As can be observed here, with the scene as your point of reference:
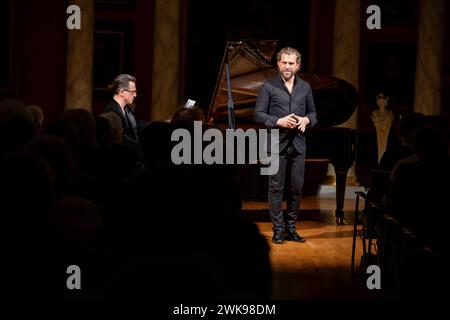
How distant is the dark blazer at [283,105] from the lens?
5.68m

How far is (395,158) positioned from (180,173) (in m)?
2.21

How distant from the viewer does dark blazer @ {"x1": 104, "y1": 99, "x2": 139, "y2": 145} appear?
233 inches

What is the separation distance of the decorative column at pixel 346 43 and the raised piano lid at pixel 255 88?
2752mm

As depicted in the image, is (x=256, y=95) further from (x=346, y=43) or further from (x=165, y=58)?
(x=165, y=58)

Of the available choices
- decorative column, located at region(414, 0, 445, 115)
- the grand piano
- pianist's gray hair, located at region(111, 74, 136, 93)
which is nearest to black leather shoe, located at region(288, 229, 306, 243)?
A: the grand piano

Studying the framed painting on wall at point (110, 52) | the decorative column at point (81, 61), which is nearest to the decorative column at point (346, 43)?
the framed painting on wall at point (110, 52)

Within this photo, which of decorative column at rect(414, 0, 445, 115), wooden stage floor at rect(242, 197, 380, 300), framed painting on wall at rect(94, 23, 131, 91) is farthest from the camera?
framed painting on wall at rect(94, 23, 131, 91)

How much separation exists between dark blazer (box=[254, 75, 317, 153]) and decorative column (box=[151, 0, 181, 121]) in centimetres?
465

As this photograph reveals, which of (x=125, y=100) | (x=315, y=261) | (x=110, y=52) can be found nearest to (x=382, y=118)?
(x=110, y=52)

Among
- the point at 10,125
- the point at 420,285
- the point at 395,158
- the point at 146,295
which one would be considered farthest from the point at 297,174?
the point at 146,295

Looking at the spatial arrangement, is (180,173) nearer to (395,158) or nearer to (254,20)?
(395,158)

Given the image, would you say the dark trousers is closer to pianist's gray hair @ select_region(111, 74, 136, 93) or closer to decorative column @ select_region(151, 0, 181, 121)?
pianist's gray hair @ select_region(111, 74, 136, 93)

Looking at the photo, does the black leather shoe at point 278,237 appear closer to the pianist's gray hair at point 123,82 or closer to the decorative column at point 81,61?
the pianist's gray hair at point 123,82

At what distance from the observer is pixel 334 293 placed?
4434 mm
